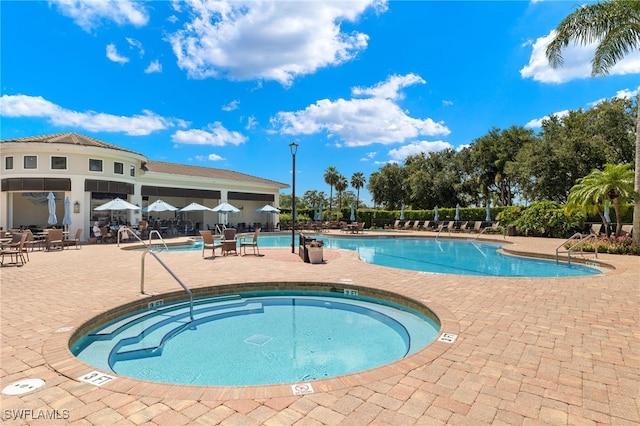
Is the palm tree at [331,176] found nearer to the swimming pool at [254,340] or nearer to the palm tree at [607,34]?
the palm tree at [607,34]

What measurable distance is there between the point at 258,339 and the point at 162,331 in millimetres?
1565

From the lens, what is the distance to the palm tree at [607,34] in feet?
Answer: 39.8

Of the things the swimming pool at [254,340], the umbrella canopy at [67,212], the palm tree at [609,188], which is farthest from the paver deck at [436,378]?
the umbrella canopy at [67,212]

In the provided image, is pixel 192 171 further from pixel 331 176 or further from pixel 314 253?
pixel 331 176

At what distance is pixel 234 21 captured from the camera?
11.8 m

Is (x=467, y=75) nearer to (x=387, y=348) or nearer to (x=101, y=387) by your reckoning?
(x=387, y=348)

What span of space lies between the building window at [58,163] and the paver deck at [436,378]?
627 inches

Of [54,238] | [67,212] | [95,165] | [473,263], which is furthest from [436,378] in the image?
[95,165]

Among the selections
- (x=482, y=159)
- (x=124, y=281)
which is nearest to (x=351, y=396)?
(x=124, y=281)

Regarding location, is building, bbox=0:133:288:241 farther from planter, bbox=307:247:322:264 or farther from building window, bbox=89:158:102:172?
planter, bbox=307:247:322:264

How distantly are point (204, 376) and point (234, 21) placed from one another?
11.9 meters

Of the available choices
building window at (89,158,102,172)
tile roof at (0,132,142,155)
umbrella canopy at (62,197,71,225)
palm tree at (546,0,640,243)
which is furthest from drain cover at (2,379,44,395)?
building window at (89,158,102,172)

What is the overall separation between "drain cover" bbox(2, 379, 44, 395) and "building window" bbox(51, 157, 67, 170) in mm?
20095

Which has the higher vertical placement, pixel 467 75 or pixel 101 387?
pixel 467 75
